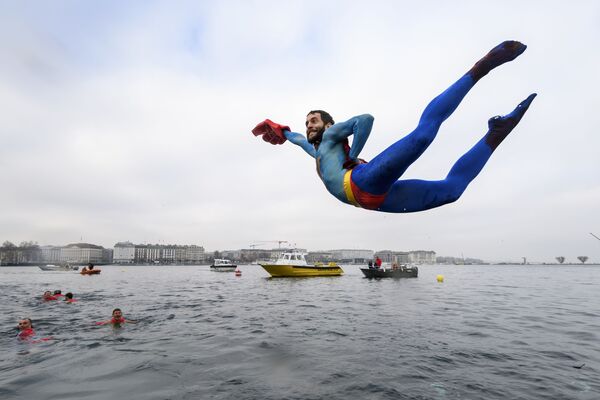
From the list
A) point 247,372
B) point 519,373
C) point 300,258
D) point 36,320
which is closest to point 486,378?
point 519,373

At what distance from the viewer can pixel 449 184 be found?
3.11 m

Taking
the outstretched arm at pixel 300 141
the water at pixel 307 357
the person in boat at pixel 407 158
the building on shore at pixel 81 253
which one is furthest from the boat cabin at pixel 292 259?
the building on shore at pixel 81 253

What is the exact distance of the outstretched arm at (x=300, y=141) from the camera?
3.90 metres

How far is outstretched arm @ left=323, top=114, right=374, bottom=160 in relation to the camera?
120 inches

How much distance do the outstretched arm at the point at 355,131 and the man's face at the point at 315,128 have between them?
11.6 inches

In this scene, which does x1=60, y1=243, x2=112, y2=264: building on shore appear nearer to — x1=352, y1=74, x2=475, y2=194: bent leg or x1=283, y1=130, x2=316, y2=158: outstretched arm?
x1=283, y1=130, x2=316, y2=158: outstretched arm

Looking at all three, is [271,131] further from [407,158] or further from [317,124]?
[407,158]

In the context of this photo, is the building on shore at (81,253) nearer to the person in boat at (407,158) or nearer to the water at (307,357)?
the water at (307,357)

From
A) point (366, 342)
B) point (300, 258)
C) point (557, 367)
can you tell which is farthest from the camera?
point (300, 258)

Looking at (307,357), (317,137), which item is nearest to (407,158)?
(317,137)

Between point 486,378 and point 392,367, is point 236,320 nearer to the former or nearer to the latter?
point 392,367

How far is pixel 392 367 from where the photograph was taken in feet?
24.5

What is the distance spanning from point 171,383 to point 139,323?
7.57 metres

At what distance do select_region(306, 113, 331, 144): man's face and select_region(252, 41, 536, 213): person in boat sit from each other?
0.03 feet
